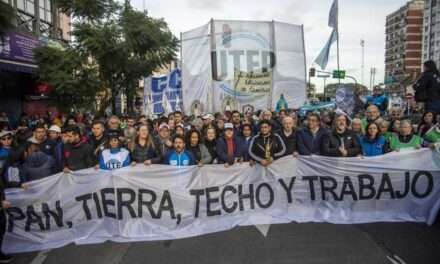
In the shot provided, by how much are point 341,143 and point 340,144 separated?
0.07 feet

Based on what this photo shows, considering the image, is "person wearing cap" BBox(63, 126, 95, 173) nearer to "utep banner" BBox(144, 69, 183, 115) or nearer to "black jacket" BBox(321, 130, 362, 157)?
"black jacket" BBox(321, 130, 362, 157)

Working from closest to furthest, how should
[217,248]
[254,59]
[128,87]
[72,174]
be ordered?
[217,248], [72,174], [254,59], [128,87]

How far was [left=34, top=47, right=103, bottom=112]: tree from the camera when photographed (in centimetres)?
1414

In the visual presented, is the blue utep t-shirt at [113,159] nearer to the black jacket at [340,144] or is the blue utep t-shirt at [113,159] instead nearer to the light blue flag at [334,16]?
the black jacket at [340,144]

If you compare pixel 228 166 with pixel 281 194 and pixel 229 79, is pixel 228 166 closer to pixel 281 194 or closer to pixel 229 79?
pixel 281 194

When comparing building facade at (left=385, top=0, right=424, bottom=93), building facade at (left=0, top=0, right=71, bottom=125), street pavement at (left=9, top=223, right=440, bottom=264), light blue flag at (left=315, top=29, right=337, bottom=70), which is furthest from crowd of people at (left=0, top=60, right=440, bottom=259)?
building facade at (left=385, top=0, right=424, bottom=93)

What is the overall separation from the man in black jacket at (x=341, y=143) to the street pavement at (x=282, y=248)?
120 centimetres

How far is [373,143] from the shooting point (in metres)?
6.86

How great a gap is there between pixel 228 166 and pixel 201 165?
0.41 metres

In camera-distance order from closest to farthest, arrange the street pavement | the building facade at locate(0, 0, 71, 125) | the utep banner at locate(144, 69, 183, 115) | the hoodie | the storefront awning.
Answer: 1. the street pavement
2. the hoodie
3. the utep banner at locate(144, 69, 183, 115)
4. the storefront awning
5. the building facade at locate(0, 0, 71, 125)

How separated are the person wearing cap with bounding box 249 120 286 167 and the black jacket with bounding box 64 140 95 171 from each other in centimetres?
245

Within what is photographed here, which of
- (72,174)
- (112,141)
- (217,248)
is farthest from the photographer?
(112,141)

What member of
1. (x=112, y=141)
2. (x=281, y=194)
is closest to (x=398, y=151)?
(x=281, y=194)

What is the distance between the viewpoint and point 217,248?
5.20 meters
